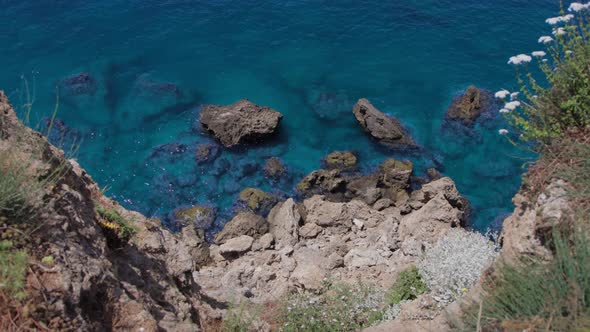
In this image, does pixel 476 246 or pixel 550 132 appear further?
pixel 476 246

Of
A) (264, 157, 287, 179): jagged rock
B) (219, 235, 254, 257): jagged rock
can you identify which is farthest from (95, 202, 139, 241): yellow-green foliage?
(264, 157, 287, 179): jagged rock

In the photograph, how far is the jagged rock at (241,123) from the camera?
2122 cm

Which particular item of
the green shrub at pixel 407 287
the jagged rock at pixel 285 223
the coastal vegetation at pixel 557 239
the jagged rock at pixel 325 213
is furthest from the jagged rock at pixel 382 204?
the coastal vegetation at pixel 557 239

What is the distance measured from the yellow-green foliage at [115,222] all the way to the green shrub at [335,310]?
3.59 meters

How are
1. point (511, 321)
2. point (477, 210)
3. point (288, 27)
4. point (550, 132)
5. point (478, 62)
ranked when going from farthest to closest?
point (288, 27), point (478, 62), point (477, 210), point (550, 132), point (511, 321)

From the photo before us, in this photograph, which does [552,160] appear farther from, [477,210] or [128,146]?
[128,146]

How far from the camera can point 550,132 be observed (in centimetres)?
Answer: 792

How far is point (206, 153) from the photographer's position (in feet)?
68.2

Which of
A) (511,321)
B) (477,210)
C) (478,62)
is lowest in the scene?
(477,210)

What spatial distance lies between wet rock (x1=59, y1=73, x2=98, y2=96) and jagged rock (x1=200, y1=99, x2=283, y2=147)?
675cm

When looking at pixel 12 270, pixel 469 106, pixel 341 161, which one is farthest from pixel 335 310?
pixel 469 106

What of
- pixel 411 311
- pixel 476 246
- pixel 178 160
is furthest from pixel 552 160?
pixel 178 160

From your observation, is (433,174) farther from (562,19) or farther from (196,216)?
(562,19)

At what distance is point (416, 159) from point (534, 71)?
8.76 m
